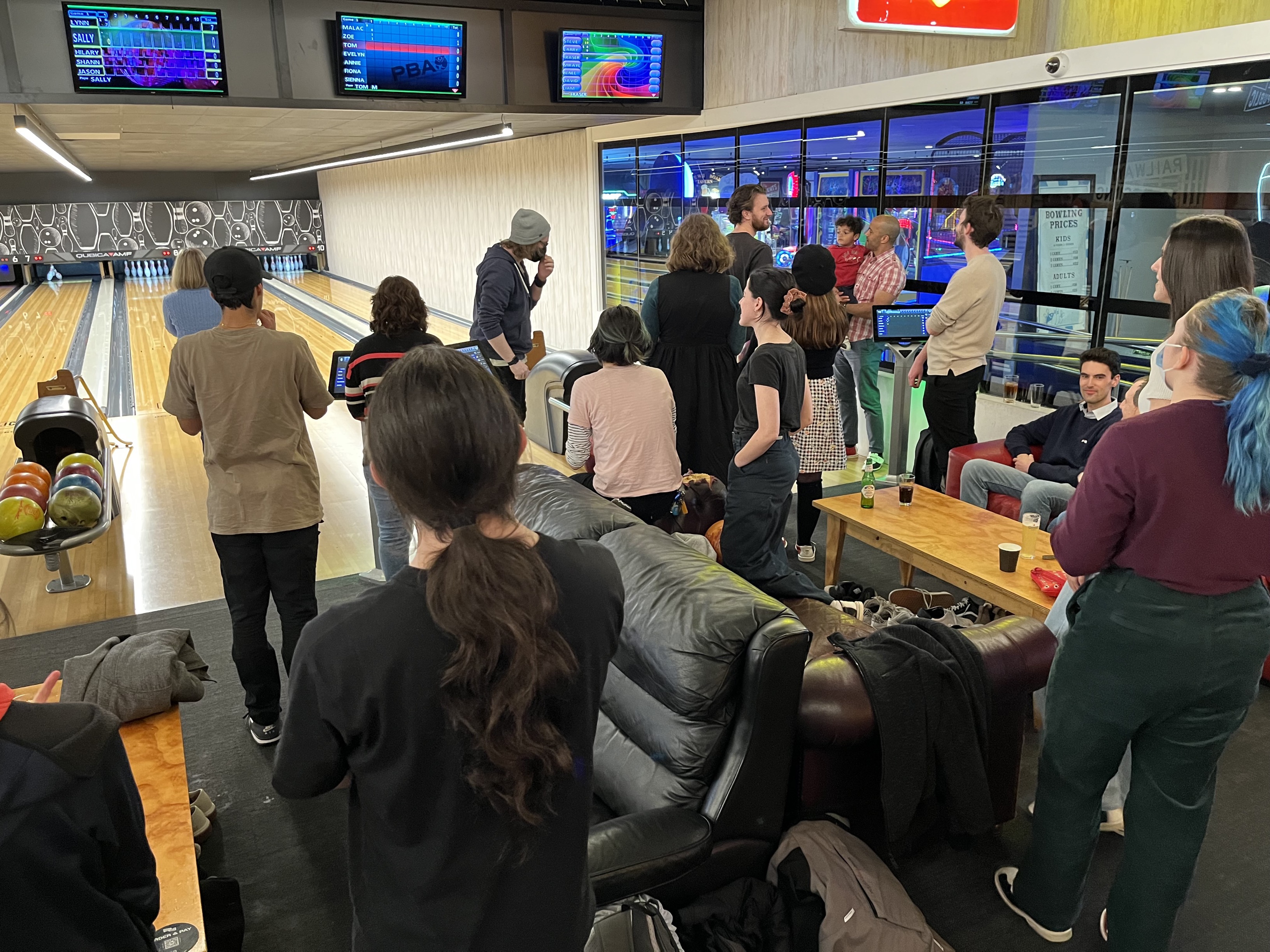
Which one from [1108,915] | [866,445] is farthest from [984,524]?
[866,445]

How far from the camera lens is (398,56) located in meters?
5.01

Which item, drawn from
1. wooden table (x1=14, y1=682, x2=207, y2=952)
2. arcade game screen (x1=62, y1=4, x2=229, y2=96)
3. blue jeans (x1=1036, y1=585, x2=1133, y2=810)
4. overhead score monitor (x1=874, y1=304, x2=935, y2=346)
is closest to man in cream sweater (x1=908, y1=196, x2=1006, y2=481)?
overhead score monitor (x1=874, y1=304, x2=935, y2=346)

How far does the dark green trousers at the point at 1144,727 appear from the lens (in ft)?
5.33

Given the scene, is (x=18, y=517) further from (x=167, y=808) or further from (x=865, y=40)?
(x=865, y=40)

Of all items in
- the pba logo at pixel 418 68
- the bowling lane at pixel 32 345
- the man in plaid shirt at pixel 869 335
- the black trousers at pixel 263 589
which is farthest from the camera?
the bowling lane at pixel 32 345

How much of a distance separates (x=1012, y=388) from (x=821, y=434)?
185 cm

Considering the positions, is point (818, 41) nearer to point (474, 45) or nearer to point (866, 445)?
point (474, 45)

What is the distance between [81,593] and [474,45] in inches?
141

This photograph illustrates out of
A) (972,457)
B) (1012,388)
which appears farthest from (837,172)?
(972,457)

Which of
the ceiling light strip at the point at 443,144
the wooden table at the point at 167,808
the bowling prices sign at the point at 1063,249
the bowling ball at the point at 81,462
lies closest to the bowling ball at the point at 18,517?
the bowling ball at the point at 81,462

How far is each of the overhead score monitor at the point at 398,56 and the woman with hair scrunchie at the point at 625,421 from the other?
2.90 m

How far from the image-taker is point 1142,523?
5.28ft

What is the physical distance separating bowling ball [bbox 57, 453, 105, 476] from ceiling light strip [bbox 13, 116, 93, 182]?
2.42 m

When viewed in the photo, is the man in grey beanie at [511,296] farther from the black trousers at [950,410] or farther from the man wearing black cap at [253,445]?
the black trousers at [950,410]
